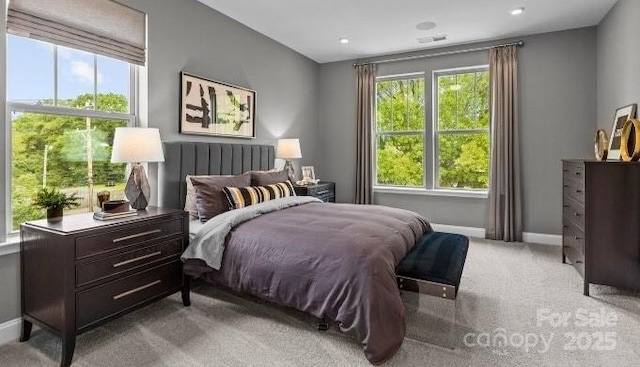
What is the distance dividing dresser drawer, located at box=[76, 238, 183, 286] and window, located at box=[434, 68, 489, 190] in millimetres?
3889

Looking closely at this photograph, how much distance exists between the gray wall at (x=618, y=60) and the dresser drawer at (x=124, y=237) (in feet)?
13.3

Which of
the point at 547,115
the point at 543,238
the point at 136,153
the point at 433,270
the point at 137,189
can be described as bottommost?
the point at 543,238

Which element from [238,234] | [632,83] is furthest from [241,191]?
[632,83]

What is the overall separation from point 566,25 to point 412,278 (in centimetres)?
397

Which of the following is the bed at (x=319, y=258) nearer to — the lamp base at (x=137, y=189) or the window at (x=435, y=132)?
the lamp base at (x=137, y=189)

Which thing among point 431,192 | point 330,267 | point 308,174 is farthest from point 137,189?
point 431,192

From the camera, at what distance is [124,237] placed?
2180mm

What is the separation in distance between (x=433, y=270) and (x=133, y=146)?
2204 millimetres

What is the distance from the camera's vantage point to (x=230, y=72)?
3.96 metres

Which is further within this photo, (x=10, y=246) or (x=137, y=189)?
(x=137, y=189)

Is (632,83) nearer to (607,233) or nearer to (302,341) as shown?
(607,233)

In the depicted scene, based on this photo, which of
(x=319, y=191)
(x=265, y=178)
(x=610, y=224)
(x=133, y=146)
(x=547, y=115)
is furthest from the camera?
(x=319, y=191)

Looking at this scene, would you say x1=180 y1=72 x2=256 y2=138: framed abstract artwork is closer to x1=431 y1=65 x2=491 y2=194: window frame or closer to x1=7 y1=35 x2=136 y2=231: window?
x1=7 y1=35 x2=136 y2=231: window

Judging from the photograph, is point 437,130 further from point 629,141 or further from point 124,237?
point 124,237
